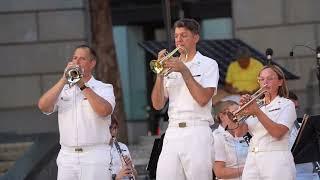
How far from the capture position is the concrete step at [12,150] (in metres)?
10.8

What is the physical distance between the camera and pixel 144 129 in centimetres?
1577

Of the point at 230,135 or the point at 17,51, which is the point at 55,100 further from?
the point at 17,51

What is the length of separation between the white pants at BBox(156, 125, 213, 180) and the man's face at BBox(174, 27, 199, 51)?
26.9 inches

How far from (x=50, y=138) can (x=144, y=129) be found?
19.5 feet

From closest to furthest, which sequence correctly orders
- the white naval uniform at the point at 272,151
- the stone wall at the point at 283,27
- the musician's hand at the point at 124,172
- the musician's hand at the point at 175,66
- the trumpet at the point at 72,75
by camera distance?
the musician's hand at the point at 175,66 → the white naval uniform at the point at 272,151 → the trumpet at the point at 72,75 → the musician's hand at the point at 124,172 → the stone wall at the point at 283,27

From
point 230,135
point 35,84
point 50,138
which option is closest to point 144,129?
point 35,84

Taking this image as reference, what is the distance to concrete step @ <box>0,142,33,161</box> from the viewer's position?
35.3 feet

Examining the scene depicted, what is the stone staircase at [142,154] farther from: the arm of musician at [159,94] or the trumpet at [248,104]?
the arm of musician at [159,94]

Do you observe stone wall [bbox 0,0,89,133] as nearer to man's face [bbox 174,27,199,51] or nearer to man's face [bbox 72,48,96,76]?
man's face [bbox 72,48,96,76]

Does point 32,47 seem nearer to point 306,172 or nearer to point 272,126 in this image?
point 306,172

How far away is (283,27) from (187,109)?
7.54m

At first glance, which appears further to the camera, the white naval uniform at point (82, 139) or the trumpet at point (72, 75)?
the white naval uniform at point (82, 139)

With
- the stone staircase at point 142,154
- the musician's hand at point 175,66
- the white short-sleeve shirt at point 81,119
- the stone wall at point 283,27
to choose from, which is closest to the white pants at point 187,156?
the musician's hand at point 175,66

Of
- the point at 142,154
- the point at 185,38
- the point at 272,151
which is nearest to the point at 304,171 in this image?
the point at 272,151
